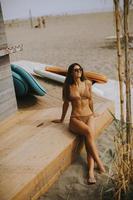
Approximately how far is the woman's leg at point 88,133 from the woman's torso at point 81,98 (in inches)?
5.0

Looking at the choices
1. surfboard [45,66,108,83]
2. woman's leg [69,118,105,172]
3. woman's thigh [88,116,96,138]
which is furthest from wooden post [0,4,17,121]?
surfboard [45,66,108,83]

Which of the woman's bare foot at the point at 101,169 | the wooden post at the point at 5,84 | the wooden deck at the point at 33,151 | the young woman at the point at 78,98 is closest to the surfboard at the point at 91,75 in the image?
the wooden deck at the point at 33,151

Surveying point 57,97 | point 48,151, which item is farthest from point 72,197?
point 57,97

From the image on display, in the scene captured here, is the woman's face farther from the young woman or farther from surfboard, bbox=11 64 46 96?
surfboard, bbox=11 64 46 96

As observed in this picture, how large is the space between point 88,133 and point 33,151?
0.67 metres

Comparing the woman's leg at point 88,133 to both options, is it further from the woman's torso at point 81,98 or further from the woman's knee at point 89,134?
the woman's torso at point 81,98

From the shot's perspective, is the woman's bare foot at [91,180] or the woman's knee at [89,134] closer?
the woman's bare foot at [91,180]

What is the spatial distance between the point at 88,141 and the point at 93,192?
595 mm

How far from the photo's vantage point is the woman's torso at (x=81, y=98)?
11.3 feet

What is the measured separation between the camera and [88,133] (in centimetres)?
328

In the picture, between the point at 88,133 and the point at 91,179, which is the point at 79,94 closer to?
the point at 88,133

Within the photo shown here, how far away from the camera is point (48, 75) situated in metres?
6.10

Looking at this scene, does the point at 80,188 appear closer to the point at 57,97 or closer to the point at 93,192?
the point at 93,192

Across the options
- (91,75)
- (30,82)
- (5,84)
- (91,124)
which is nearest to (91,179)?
(91,124)
